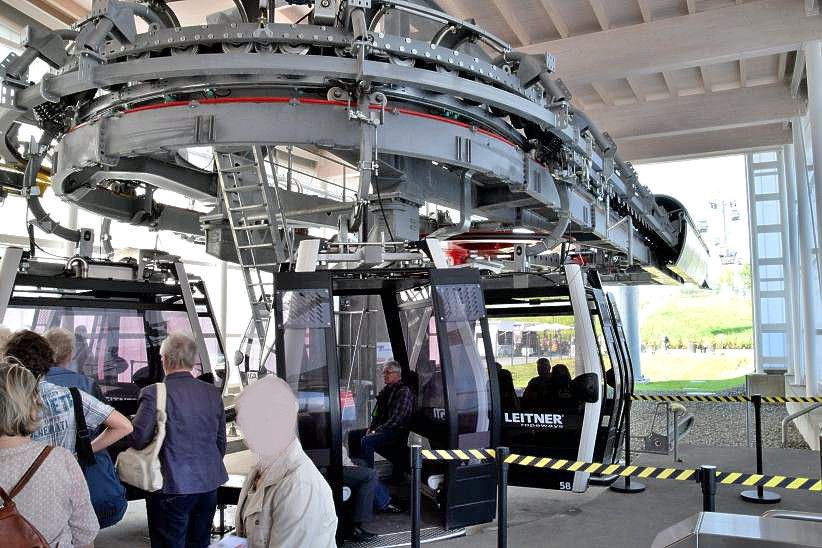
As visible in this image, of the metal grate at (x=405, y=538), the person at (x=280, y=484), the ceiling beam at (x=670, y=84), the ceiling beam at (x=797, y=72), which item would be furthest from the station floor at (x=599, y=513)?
the ceiling beam at (x=670, y=84)

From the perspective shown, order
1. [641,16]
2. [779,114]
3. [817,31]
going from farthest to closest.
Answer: [779,114] → [641,16] → [817,31]

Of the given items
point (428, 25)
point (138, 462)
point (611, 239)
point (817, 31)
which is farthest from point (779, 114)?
point (138, 462)

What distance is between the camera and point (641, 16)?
11.0m

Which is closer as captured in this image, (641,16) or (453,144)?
(453,144)

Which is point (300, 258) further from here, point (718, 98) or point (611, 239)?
point (718, 98)

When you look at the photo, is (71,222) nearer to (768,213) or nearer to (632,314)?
(632,314)

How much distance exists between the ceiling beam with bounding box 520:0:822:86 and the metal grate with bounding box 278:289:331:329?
25.7 ft

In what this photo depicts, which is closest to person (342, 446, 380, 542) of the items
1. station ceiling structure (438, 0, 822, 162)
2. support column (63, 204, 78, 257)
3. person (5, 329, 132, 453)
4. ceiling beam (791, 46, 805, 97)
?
person (5, 329, 132, 453)

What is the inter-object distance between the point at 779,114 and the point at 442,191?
10703 millimetres

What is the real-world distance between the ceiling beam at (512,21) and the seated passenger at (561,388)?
5.82 m

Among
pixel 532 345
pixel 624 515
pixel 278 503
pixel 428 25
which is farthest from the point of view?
pixel 428 25

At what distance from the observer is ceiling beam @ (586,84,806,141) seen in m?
14.4

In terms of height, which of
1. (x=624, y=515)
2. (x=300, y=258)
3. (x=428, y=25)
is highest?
(x=428, y=25)

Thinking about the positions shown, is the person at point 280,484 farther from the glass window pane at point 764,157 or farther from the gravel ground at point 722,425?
the glass window pane at point 764,157
